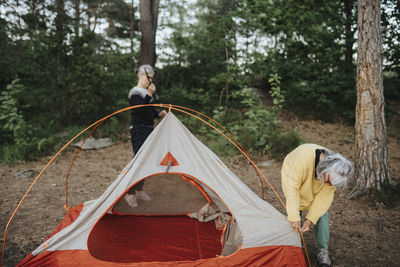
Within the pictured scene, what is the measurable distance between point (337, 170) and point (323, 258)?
3.22 ft

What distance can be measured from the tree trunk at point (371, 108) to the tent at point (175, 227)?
1.86 metres

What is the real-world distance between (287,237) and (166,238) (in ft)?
4.02

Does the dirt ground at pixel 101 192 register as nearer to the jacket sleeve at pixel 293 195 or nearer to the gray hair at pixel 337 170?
the jacket sleeve at pixel 293 195

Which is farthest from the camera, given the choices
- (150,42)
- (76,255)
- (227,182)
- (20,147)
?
(150,42)

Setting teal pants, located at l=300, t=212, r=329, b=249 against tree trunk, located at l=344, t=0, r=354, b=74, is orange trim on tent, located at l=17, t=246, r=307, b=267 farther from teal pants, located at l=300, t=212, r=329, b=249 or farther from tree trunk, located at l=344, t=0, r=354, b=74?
tree trunk, located at l=344, t=0, r=354, b=74

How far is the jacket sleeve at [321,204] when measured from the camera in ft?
6.77

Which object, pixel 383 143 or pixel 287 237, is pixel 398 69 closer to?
pixel 383 143

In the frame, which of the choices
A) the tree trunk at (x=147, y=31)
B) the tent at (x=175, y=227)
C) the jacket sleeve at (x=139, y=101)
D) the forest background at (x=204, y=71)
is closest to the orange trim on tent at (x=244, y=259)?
the tent at (x=175, y=227)

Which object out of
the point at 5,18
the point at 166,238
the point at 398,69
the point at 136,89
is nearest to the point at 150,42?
the point at 5,18

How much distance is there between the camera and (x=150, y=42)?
662 centimetres

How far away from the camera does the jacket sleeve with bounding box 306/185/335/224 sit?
2.06m

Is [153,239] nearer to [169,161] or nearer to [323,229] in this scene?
[169,161]

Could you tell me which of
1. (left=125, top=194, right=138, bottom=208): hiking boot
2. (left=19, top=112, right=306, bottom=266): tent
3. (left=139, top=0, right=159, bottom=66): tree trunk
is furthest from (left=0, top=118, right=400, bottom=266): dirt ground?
(left=139, top=0, right=159, bottom=66): tree trunk

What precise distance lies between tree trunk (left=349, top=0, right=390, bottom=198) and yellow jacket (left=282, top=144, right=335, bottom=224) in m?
1.69
